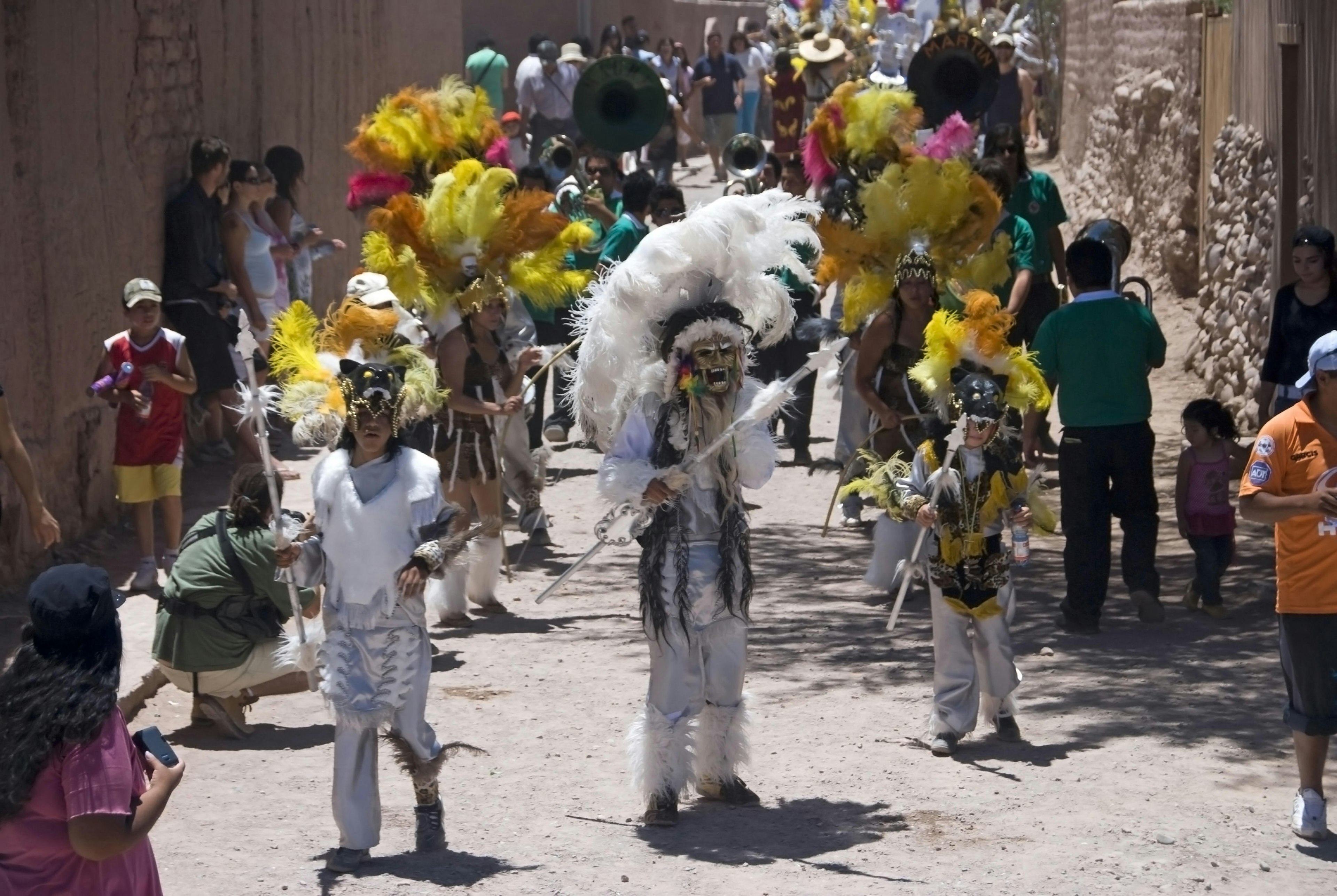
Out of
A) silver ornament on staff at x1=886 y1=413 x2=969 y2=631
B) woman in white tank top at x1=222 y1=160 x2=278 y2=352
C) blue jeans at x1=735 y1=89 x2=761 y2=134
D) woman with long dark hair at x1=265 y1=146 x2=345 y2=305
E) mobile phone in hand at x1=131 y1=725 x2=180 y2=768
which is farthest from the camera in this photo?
blue jeans at x1=735 y1=89 x2=761 y2=134

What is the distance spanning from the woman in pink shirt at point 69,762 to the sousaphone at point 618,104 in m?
11.8

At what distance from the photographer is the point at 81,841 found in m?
4.03

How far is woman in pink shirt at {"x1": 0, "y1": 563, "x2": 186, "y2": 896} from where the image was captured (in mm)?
4055

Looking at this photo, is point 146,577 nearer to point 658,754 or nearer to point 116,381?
point 116,381

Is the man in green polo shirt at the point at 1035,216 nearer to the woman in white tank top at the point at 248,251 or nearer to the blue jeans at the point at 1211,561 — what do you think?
the blue jeans at the point at 1211,561

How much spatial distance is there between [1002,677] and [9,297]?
17.9ft

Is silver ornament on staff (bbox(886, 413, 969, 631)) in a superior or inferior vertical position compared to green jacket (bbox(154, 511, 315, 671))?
superior

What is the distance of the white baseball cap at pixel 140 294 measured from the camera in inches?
384

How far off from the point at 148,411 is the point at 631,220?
4185 millimetres

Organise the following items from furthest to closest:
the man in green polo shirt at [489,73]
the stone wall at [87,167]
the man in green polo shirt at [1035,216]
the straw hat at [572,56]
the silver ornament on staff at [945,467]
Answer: the straw hat at [572,56], the man in green polo shirt at [489,73], the man in green polo shirt at [1035,216], the stone wall at [87,167], the silver ornament on staff at [945,467]

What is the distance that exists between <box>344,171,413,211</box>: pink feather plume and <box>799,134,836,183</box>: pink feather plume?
105 inches

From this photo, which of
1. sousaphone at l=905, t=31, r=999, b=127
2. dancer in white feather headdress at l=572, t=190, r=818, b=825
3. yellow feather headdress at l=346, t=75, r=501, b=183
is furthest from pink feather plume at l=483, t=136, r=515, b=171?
dancer in white feather headdress at l=572, t=190, r=818, b=825

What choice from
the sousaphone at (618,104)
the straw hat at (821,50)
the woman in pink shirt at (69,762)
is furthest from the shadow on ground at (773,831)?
the straw hat at (821,50)

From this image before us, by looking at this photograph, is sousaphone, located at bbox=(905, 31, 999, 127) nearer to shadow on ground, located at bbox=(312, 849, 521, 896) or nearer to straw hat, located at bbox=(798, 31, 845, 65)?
shadow on ground, located at bbox=(312, 849, 521, 896)
